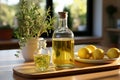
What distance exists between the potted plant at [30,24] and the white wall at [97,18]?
263 centimetres

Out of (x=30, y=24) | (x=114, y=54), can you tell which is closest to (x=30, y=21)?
(x=30, y=24)

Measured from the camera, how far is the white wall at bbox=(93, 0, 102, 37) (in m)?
4.20

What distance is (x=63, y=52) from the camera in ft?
4.65

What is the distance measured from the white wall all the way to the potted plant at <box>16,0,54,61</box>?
8.62 ft

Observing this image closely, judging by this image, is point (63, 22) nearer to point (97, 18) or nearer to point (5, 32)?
point (5, 32)

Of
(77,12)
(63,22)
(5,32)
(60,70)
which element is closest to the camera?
(60,70)

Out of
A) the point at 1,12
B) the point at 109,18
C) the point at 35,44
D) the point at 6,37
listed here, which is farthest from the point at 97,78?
the point at 109,18

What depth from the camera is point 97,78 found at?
1227mm

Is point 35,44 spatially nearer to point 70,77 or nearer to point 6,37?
point 70,77

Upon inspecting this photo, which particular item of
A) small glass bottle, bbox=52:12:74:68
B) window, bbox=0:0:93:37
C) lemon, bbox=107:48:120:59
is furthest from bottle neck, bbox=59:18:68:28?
window, bbox=0:0:93:37

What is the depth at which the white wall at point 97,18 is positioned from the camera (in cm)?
420

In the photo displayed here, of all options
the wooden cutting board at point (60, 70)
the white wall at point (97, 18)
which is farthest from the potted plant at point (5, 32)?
the wooden cutting board at point (60, 70)

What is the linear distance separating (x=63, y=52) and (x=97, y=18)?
2.94 metres

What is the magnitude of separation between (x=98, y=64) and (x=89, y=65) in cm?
6
